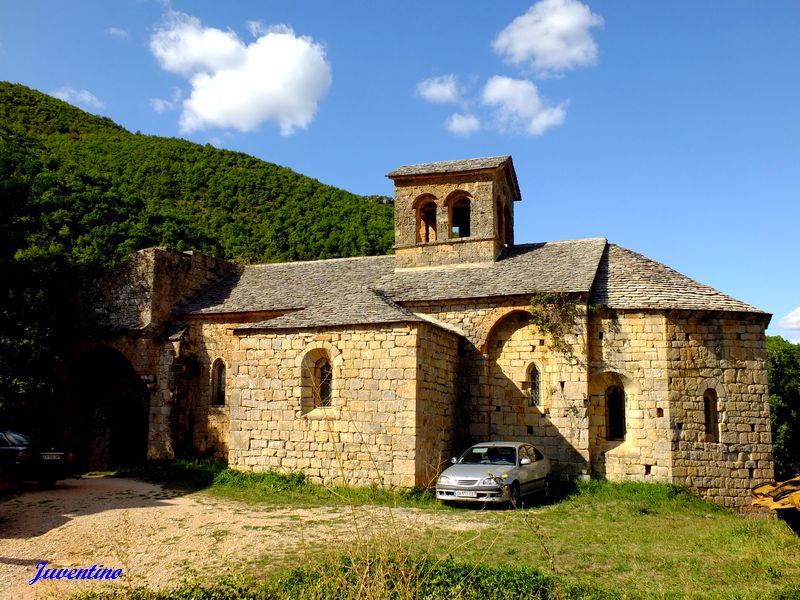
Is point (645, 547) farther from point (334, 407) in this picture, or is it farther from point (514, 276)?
point (514, 276)

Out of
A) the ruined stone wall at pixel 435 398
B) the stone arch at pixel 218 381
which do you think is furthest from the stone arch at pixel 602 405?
the stone arch at pixel 218 381

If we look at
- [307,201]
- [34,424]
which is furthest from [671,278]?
[307,201]

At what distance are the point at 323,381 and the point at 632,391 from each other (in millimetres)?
7829

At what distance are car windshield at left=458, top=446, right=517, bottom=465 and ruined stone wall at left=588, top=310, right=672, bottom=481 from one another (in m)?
3.26

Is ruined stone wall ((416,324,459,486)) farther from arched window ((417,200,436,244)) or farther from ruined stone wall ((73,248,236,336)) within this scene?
ruined stone wall ((73,248,236,336))

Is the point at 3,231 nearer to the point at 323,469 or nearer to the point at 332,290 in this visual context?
the point at 332,290

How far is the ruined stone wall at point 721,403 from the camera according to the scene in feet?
50.0

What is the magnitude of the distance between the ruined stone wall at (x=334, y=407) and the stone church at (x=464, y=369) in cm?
4

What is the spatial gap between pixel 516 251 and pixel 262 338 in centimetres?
883

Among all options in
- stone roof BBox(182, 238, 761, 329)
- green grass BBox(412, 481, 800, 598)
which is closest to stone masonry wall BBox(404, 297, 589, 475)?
stone roof BBox(182, 238, 761, 329)

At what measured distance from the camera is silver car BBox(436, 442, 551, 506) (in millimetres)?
12773

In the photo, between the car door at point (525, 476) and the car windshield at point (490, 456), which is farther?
the car windshield at point (490, 456)

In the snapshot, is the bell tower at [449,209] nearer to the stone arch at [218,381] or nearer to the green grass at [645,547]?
the stone arch at [218,381]

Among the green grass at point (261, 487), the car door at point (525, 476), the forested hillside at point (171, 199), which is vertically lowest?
the green grass at point (261, 487)
